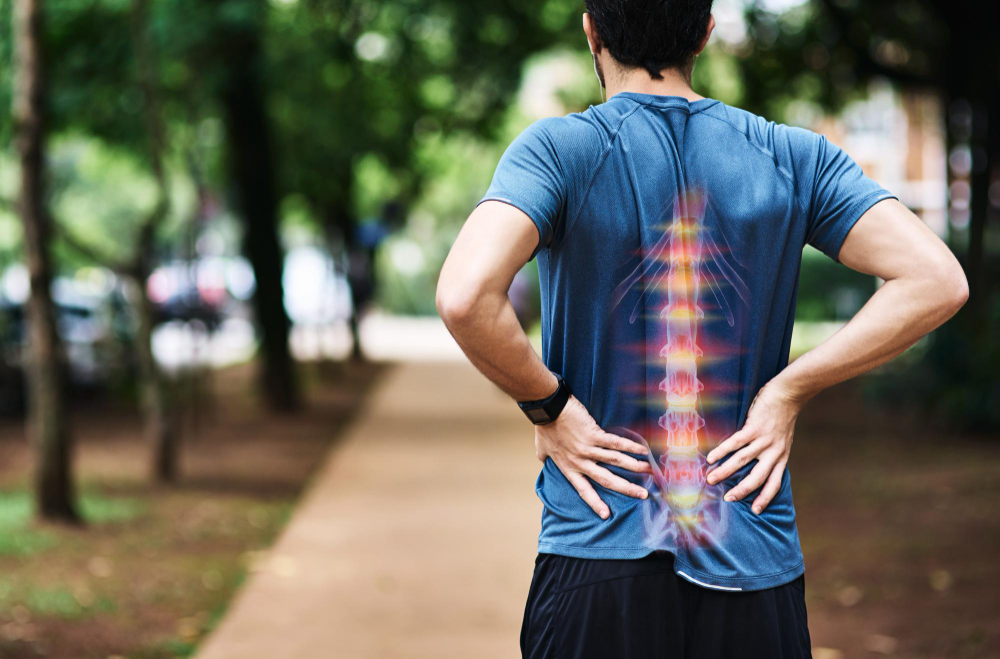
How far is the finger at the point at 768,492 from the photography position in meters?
2.09

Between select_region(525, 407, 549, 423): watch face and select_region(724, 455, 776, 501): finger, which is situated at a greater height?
select_region(525, 407, 549, 423): watch face

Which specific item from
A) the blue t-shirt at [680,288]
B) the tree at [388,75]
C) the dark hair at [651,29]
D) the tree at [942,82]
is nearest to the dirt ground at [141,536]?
the blue t-shirt at [680,288]

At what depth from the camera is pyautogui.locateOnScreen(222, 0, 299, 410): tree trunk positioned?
14.2 m

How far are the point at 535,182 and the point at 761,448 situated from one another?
24.7 inches

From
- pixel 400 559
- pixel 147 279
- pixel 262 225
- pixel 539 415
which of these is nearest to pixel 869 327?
pixel 539 415

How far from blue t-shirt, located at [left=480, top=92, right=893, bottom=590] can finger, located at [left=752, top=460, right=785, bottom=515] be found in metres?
0.02

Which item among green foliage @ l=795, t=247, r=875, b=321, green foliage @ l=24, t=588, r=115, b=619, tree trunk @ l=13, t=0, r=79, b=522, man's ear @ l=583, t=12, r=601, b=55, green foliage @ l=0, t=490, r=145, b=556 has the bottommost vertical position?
green foliage @ l=795, t=247, r=875, b=321

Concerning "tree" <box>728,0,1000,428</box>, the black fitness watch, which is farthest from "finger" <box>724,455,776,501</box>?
"tree" <box>728,0,1000,428</box>

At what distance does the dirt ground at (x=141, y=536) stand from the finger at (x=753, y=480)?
12.3 feet

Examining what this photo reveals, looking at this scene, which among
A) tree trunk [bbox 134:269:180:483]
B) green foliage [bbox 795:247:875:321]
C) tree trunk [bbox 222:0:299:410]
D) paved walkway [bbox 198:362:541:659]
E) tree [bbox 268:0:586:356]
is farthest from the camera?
green foliage [bbox 795:247:875:321]

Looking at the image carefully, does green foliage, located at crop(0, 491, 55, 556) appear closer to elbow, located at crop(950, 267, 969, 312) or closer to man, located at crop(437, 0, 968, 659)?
man, located at crop(437, 0, 968, 659)

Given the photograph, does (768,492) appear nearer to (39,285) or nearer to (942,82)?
(39,285)

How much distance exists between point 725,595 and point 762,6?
11.2 metres

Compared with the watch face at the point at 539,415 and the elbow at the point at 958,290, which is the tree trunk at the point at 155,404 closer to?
the watch face at the point at 539,415
